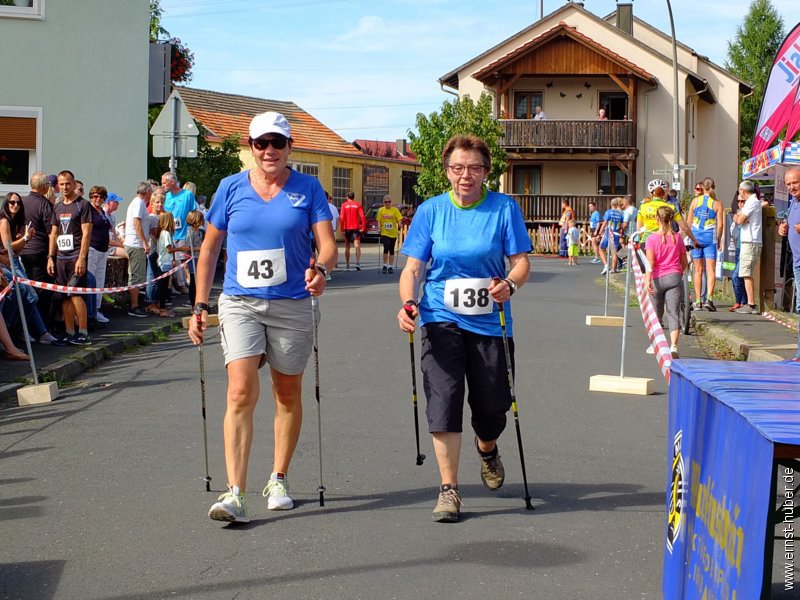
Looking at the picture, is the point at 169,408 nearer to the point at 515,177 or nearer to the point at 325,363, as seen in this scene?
the point at 325,363

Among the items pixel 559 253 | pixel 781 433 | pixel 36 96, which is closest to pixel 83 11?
pixel 36 96

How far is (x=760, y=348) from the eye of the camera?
1323 cm

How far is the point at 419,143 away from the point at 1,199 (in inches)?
1262

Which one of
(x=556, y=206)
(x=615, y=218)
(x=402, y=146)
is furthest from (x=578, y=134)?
(x=402, y=146)

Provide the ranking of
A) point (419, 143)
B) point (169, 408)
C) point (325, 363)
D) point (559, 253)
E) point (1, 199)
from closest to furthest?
point (169, 408) < point (325, 363) < point (1, 199) < point (559, 253) < point (419, 143)

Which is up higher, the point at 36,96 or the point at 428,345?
the point at 36,96

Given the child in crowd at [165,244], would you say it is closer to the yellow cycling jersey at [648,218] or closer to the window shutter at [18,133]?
the window shutter at [18,133]

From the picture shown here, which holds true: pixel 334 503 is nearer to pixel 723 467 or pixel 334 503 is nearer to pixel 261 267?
pixel 261 267

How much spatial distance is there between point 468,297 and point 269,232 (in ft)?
3.62

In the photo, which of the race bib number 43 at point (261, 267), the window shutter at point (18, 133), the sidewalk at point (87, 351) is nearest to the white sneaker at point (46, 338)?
the sidewalk at point (87, 351)

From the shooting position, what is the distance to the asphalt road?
5.23m

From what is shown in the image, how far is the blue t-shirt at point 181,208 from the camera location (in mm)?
18750

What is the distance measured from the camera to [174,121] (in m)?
19.5

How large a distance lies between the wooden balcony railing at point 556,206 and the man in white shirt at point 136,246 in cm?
3577
